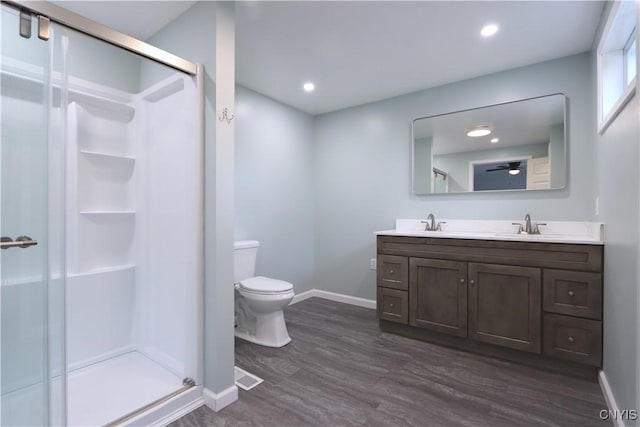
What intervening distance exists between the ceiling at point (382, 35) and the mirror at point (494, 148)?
369 mm

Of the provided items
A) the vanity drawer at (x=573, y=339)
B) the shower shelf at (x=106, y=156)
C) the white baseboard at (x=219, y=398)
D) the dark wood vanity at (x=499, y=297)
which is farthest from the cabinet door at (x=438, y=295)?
the shower shelf at (x=106, y=156)

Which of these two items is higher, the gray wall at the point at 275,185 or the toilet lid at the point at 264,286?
the gray wall at the point at 275,185

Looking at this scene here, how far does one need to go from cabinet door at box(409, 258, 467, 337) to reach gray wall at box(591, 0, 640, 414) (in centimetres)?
82

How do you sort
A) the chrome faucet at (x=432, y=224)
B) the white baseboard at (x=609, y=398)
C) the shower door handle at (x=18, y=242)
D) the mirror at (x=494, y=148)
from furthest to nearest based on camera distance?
1. the chrome faucet at (x=432, y=224)
2. the mirror at (x=494, y=148)
3. the white baseboard at (x=609, y=398)
4. the shower door handle at (x=18, y=242)

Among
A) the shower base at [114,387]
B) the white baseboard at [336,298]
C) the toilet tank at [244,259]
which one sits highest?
the toilet tank at [244,259]

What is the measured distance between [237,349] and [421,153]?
97.6 inches

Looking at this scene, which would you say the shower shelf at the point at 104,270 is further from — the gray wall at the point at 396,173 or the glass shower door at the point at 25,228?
the gray wall at the point at 396,173

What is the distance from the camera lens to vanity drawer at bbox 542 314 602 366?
192 cm

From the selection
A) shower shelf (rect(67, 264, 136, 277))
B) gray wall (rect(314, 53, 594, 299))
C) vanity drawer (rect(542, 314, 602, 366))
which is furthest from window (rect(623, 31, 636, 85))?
shower shelf (rect(67, 264, 136, 277))

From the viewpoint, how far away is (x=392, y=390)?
1.86 m

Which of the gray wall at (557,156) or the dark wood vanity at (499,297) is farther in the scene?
the gray wall at (557,156)

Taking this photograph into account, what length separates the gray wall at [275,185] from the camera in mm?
3045

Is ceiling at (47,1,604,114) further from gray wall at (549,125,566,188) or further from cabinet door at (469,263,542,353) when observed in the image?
cabinet door at (469,263,542,353)

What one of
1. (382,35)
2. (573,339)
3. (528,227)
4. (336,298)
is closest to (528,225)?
(528,227)
